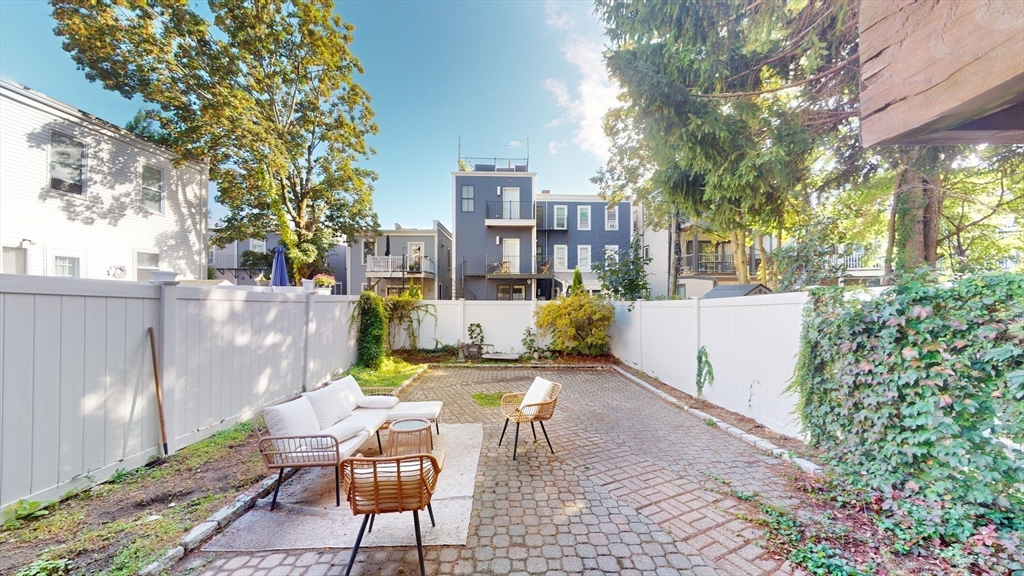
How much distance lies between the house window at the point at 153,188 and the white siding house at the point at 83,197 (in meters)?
0.02

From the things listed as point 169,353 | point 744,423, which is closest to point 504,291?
point 744,423

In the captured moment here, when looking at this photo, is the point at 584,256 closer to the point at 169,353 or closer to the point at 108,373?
the point at 169,353

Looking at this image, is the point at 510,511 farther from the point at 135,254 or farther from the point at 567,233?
the point at 567,233

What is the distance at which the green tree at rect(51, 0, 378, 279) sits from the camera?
9820 mm

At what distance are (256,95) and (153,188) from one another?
A: 483cm

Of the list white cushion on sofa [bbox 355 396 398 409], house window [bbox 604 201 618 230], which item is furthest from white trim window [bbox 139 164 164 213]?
house window [bbox 604 201 618 230]

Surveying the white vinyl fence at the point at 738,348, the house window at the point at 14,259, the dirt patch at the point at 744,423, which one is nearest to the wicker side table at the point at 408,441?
the dirt patch at the point at 744,423

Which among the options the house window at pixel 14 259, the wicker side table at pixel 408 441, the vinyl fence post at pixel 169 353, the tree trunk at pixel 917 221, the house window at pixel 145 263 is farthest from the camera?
the house window at pixel 145 263

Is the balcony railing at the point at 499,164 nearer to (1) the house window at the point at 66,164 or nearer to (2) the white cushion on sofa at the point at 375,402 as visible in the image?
(1) the house window at the point at 66,164

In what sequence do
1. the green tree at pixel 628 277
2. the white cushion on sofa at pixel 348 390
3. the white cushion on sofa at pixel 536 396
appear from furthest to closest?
the green tree at pixel 628 277 → the white cushion on sofa at pixel 348 390 → the white cushion on sofa at pixel 536 396

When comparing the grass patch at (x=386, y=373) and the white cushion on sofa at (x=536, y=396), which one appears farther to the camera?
the grass patch at (x=386, y=373)

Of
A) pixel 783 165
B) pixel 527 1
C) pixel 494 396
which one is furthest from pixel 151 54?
pixel 783 165

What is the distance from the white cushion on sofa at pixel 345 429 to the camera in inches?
147

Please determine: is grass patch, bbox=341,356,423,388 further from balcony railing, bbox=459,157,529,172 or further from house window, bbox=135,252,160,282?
balcony railing, bbox=459,157,529,172
